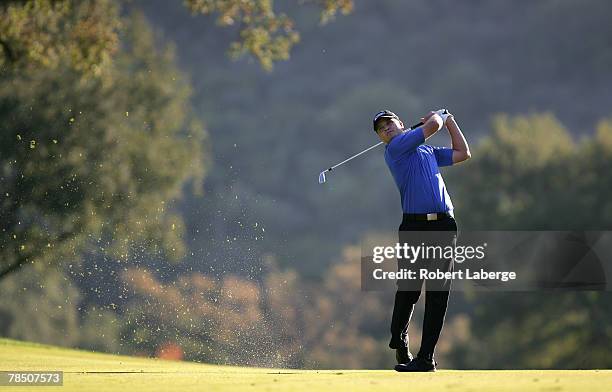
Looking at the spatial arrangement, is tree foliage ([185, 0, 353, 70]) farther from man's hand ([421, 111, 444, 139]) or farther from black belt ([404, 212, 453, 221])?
black belt ([404, 212, 453, 221])

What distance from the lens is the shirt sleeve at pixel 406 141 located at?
28.2 ft

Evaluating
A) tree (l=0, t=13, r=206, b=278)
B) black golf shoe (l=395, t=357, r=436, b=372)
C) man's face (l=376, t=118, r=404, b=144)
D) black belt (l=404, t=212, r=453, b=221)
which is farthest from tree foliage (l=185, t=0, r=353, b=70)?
tree (l=0, t=13, r=206, b=278)

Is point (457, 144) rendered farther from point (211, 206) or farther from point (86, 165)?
point (211, 206)

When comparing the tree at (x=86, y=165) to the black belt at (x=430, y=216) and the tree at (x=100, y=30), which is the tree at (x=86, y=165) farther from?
the black belt at (x=430, y=216)

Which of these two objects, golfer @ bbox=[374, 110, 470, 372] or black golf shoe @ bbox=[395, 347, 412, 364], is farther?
black golf shoe @ bbox=[395, 347, 412, 364]

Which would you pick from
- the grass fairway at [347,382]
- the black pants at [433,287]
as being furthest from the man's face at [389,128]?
the grass fairway at [347,382]

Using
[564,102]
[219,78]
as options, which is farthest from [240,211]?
[564,102]

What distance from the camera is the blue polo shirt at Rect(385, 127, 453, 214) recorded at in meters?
8.64

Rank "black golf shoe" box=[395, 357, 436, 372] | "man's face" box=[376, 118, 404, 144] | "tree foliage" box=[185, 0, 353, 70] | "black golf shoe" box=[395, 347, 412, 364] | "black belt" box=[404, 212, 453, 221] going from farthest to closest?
"tree foliage" box=[185, 0, 353, 70], "black golf shoe" box=[395, 347, 412, 364], "man's face" box=[376, 118, 404, 144], "black golf shoe" box=[395, 357, 436, 372], "black belt" box=[404, 212, 453, 221]

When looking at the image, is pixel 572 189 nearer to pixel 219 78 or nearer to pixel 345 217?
pixel 345 217

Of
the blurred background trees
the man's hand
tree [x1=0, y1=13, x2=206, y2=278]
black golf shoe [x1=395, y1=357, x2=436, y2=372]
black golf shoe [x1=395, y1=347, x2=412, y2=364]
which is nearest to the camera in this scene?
the man's hand

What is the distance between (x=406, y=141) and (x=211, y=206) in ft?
213

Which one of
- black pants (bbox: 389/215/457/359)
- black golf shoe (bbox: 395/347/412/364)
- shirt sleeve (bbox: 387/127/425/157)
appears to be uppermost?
shirt sleeve (bbox: 387/127/425/157)

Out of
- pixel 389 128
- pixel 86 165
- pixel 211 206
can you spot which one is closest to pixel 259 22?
pixel 389 128
